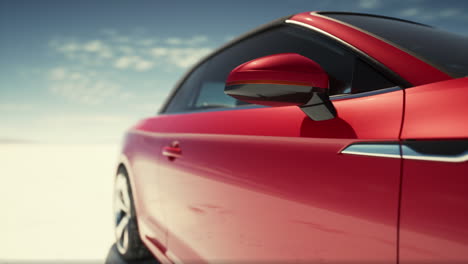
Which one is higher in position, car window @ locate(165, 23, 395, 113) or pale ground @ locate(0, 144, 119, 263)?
car window @ locate(165, 23, 395, 113)

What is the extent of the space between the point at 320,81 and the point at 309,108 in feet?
0.42

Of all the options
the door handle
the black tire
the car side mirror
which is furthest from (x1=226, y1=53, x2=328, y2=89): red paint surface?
the black tire

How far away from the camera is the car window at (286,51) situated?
3.69 feet

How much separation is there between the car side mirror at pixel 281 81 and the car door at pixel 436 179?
269 mm

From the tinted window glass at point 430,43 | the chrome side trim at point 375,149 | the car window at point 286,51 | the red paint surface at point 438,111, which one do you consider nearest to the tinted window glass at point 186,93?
the car window at point 286,51

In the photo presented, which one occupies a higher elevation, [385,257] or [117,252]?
[385,257]

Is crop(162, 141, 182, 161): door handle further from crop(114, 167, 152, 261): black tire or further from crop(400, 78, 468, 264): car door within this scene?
crop(400, 78, 468, 264): car door

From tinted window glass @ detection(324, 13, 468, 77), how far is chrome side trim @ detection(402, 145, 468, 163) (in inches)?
12.1

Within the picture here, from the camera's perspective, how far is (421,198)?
0.76m

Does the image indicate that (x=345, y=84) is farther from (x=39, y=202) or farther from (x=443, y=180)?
(x=39, y=202)

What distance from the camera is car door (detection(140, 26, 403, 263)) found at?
89cm

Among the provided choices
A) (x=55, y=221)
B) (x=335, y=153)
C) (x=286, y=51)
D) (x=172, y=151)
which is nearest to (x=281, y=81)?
(x=335, y=153)

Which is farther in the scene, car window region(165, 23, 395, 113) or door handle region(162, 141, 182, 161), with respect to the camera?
door handle region(162, 141, 182, 161)

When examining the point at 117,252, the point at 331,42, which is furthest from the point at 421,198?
the point at 117,252
